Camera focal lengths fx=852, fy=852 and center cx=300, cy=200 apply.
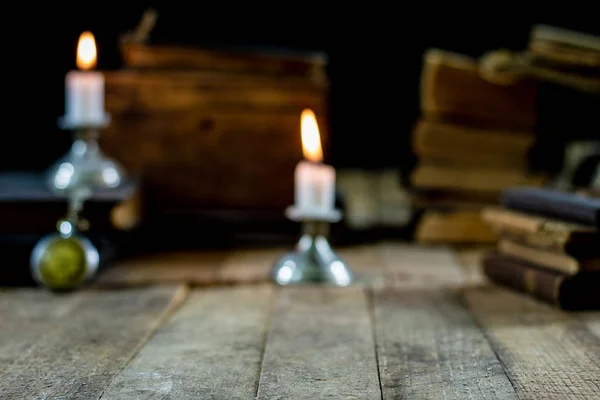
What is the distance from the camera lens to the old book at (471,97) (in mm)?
2812

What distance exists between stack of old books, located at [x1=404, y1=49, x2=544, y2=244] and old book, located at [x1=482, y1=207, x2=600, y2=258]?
688mm

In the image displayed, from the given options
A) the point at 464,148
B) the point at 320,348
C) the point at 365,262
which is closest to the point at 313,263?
the point at 365,262

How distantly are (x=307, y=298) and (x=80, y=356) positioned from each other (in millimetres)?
618

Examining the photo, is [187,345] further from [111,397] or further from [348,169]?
[348,169]

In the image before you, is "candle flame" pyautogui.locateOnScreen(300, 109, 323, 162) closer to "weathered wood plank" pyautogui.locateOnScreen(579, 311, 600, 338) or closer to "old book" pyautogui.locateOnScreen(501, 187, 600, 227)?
"old book" pyautogui.locateOnScreen(501, 187, 600, 227)

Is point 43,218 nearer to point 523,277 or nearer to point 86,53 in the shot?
point 86,53

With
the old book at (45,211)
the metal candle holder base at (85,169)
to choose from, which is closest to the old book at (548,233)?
the old book at (45,211)

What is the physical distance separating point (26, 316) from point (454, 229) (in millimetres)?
1502

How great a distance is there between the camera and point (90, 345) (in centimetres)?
151

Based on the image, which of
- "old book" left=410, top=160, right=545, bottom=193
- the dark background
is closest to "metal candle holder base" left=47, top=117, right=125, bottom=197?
the dark background

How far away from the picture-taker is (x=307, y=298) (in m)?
1.92

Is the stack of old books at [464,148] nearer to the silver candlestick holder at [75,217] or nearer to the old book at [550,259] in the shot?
the old book at [550,259]

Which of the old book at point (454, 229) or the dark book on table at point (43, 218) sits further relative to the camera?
the old book at point (454, 229)

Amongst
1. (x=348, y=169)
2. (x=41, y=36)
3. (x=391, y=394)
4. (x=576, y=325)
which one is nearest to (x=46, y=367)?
(x=391, y=394)
